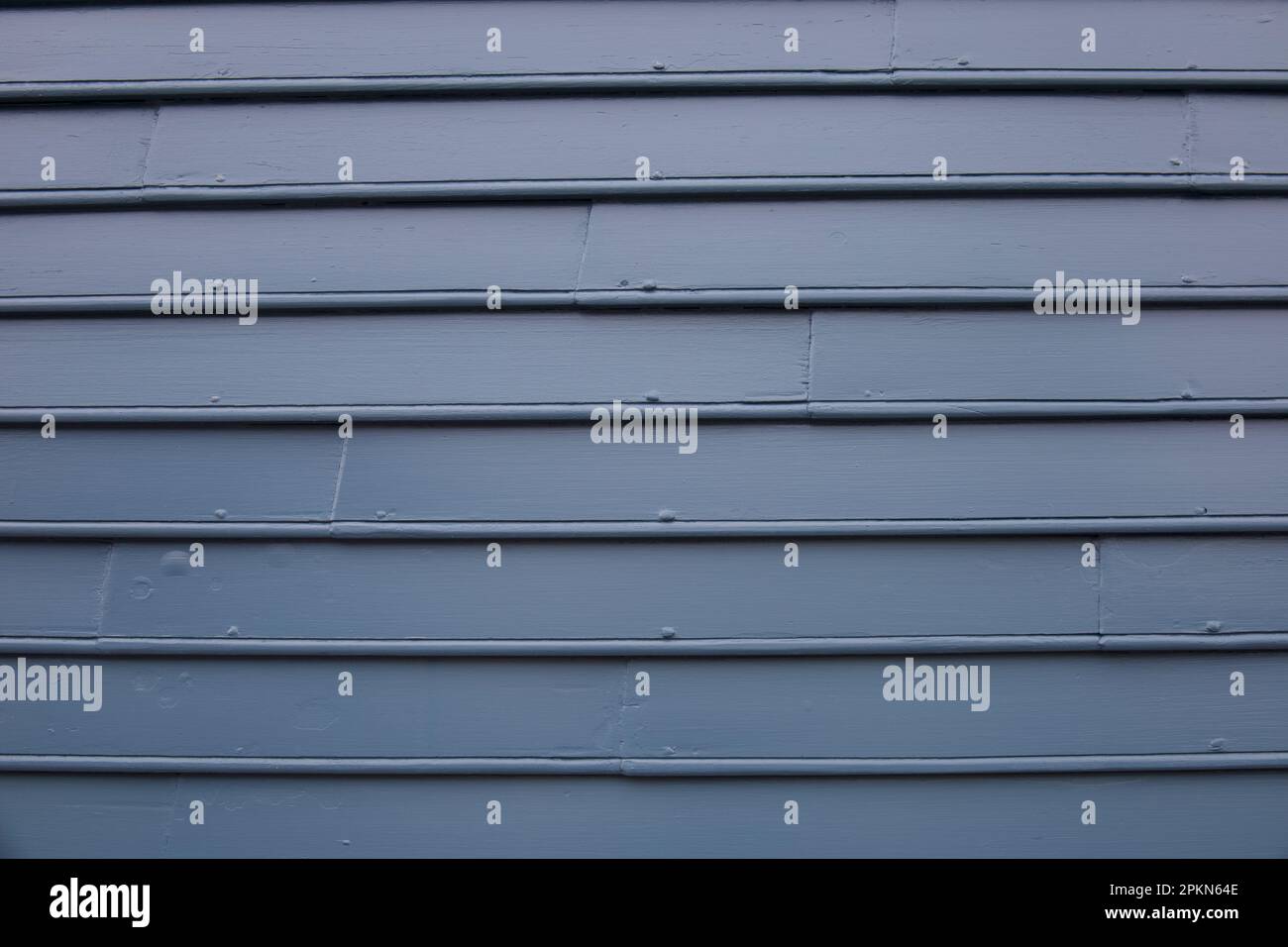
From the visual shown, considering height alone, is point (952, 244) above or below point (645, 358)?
above

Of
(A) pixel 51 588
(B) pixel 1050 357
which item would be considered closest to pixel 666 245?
(B) pixel 1050 357

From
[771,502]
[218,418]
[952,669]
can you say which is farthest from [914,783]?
[218,418]

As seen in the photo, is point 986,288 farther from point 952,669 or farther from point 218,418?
point 218,418

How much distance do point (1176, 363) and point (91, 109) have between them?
8.04ft

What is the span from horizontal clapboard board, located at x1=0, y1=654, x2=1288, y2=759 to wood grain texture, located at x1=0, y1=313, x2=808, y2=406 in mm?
587

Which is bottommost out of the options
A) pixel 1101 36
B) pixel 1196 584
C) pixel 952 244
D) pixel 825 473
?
pixel 1196 584

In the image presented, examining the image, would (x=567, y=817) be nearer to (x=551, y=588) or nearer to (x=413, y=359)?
(x=551, y=588)

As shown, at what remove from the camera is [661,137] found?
1849mm

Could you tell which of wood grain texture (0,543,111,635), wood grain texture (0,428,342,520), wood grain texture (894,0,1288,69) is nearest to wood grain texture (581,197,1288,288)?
wood grain texture (894,0,1288,69)

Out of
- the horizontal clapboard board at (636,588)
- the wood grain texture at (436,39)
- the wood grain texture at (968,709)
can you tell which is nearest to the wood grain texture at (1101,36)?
the wood grain texture at (436,39)

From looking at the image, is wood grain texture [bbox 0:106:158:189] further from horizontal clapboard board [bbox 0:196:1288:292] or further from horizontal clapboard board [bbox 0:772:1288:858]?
horizontal clapboard board [bbox 0:772:1288:858]

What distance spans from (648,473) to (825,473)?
0.38 metres

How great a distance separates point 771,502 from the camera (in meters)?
1.83

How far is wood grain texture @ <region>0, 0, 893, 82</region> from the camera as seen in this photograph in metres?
1.84
